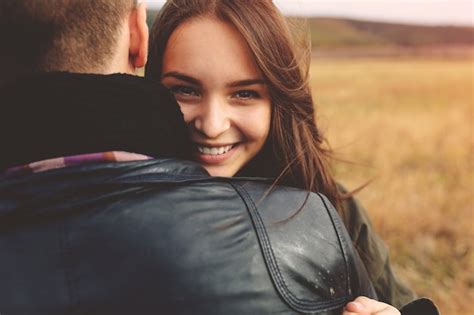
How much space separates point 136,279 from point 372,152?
815 centimetres

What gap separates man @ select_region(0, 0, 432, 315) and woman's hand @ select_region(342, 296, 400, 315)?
78 millimetres

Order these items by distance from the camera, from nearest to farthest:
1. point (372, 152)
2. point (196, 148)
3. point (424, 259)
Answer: point (196, 148) < point (424, 259) < point (372, 152)

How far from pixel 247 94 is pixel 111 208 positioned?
1.23m

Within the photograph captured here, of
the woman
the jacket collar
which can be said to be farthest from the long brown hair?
the jacket collar

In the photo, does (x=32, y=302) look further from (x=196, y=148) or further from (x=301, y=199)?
(x=196, y=148)

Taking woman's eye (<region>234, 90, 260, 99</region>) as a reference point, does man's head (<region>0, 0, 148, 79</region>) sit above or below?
above

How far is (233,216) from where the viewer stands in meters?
1.75

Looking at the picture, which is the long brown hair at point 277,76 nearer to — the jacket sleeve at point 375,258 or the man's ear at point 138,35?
the jacket sleeve at point 375,258

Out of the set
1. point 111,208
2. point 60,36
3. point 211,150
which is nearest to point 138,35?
point 60,36

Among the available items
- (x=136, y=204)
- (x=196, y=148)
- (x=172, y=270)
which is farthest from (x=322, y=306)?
(x=196, y=148)

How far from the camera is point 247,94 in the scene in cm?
278

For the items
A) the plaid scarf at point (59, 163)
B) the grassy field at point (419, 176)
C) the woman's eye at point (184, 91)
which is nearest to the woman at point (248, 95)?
the woman's eye at point (184, 91)

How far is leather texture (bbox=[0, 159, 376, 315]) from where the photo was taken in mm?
1608

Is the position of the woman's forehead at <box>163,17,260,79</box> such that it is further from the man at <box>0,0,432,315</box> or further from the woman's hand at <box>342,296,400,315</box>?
the woman's hand at <box>342,296,400,315</box>
